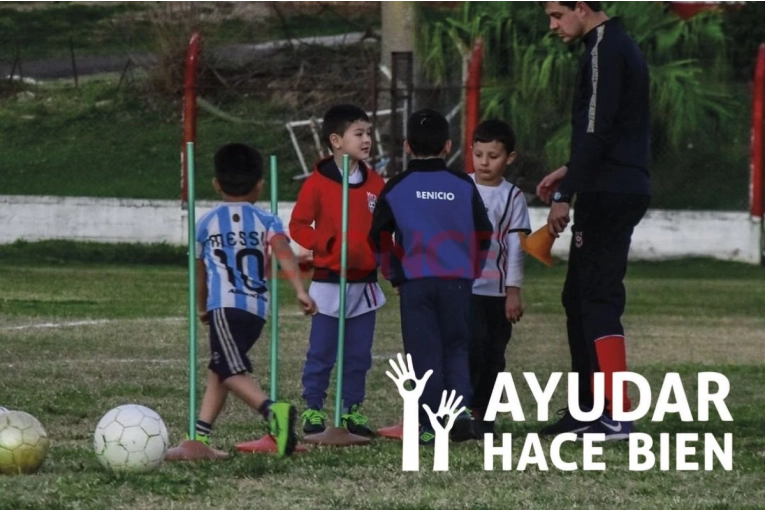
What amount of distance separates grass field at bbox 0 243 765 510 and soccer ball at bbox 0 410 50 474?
0.31ft

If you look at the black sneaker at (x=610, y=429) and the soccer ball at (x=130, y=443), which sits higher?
the soccer ball at (x=130, y=443)

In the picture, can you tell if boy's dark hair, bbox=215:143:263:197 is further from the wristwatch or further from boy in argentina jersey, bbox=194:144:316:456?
the wristwatch

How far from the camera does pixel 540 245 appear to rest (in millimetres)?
6844

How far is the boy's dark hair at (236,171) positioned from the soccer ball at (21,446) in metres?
1.22

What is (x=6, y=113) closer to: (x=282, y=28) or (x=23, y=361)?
(x=282, y=28)

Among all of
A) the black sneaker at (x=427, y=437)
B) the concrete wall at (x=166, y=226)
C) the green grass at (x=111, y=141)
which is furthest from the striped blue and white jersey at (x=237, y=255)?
the green grass at (x=111, y=141)

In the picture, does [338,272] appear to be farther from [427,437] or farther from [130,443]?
[130,443]

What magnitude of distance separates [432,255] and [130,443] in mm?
1591

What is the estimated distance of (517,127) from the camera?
65.5 feet

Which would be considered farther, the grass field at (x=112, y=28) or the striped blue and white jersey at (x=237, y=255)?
the grass field at (x=112, y=28)

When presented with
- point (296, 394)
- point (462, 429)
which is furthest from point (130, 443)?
point (296, 394)

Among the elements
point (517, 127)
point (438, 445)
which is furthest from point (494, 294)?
point (517, 127)

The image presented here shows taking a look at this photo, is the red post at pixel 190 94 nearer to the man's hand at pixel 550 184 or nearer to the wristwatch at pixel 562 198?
the man's hand at pixel 550 184

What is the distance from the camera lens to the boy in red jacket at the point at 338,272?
22.1 ft
